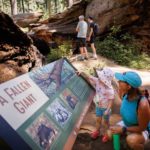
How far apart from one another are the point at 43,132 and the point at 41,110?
1.09ft

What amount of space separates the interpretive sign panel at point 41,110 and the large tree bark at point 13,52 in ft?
4.57

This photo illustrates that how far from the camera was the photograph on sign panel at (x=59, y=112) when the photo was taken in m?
3.74

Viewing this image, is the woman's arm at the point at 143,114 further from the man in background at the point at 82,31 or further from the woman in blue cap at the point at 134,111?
the man in background at the point at 82,31

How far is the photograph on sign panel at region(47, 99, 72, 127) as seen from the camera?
3.74 m

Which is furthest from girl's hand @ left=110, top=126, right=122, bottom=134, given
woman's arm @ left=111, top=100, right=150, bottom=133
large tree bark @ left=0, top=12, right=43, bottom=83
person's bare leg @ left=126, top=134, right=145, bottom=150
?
large tree bark @ left=0, top=12, right=43, bottom=83

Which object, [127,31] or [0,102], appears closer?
[0,102]

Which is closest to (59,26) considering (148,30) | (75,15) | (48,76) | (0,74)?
(75,15)

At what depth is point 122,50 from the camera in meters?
14.7

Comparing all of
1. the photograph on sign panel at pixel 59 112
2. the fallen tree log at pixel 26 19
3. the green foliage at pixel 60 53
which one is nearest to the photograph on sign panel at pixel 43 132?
the photograph on sign panel at pixel 59 112

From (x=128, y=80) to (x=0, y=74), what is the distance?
2.99 metres

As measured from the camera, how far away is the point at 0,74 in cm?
586

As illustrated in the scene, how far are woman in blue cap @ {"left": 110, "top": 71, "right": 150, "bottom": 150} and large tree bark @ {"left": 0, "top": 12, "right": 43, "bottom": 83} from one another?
9.12 ft

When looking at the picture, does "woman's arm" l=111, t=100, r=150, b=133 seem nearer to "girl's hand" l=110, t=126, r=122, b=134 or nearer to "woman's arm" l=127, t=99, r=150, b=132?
"woman's arm" l=127, t=99, r=150, b=132

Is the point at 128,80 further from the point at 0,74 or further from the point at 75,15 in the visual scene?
the point at 75,15
